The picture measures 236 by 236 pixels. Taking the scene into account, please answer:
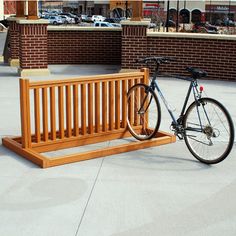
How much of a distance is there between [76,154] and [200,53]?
8.19 m

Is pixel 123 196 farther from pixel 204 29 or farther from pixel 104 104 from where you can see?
pixel 204 29

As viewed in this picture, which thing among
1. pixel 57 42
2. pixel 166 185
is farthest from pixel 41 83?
pixel 57 42

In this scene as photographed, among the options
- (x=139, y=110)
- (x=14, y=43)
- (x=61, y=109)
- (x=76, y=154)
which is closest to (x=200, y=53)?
(x=14, y=43)

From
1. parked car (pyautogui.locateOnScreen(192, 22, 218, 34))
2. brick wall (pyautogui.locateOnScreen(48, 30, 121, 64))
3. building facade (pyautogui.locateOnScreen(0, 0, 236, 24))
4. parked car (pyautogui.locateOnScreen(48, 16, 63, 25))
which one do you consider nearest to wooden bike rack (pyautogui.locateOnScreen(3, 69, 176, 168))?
brick wall (pyautogui.locateOnScreen(48, 30, 121, 64))

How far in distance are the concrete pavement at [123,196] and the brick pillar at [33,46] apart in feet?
24.0

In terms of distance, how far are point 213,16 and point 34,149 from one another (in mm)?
82082

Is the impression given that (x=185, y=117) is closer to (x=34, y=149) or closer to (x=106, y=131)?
(x=106, y=131)

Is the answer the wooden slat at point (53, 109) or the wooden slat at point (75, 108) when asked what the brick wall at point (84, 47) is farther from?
the wooden slat at point (53, 109)

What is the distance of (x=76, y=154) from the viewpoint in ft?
20.6

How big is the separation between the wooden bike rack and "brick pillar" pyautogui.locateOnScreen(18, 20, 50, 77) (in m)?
6.70

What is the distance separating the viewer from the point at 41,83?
21.0 feet

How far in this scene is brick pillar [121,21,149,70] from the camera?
14.0 metres

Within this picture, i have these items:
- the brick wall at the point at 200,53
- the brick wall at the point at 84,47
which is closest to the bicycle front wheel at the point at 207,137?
the brick wall at the point at 200,53

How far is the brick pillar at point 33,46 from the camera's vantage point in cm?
1370
